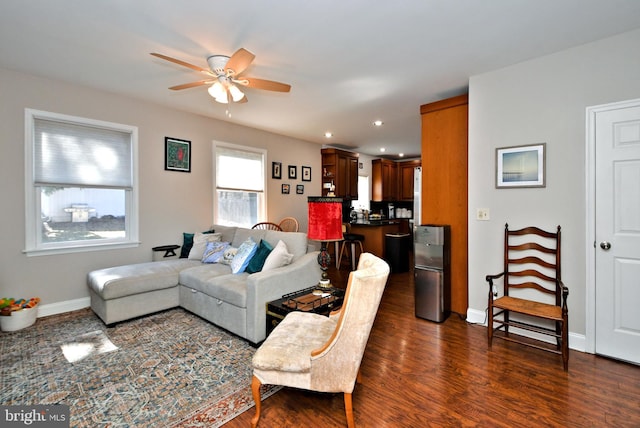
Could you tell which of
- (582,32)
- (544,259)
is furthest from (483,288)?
(582,32)

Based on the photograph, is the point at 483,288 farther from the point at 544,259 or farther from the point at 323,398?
the point at 323,398

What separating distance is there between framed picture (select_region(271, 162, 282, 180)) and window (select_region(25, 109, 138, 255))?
2303 mm

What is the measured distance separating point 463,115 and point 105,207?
4495mm

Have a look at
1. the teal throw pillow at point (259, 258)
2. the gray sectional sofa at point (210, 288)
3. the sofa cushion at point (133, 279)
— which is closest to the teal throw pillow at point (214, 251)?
the gray sectional sofa at point (210, 288)

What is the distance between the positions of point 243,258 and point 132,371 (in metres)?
1.38

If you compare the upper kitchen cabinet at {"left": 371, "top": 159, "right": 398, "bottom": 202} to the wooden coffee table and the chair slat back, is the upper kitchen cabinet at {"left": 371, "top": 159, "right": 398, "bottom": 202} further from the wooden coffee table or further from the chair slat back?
the wooden coffee table

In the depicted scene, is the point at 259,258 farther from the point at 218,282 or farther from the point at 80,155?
the point at 80,155

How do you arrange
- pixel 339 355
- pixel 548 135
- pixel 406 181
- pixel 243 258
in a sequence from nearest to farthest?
1. pixel 339 355
2. pixel 548 135
3. pixel 243 258
4. pixel 406 181

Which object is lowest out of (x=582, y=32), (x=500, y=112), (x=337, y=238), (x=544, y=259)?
(x=544, y=259)

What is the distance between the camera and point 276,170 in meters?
5.63

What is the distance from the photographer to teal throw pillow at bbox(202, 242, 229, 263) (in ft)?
12.3

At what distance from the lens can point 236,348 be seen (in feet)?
8.43

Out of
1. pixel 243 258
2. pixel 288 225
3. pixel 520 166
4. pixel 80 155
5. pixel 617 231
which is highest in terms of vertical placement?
pixel 80 155

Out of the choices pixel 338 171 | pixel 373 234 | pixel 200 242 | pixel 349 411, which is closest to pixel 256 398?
pixel 349 411
